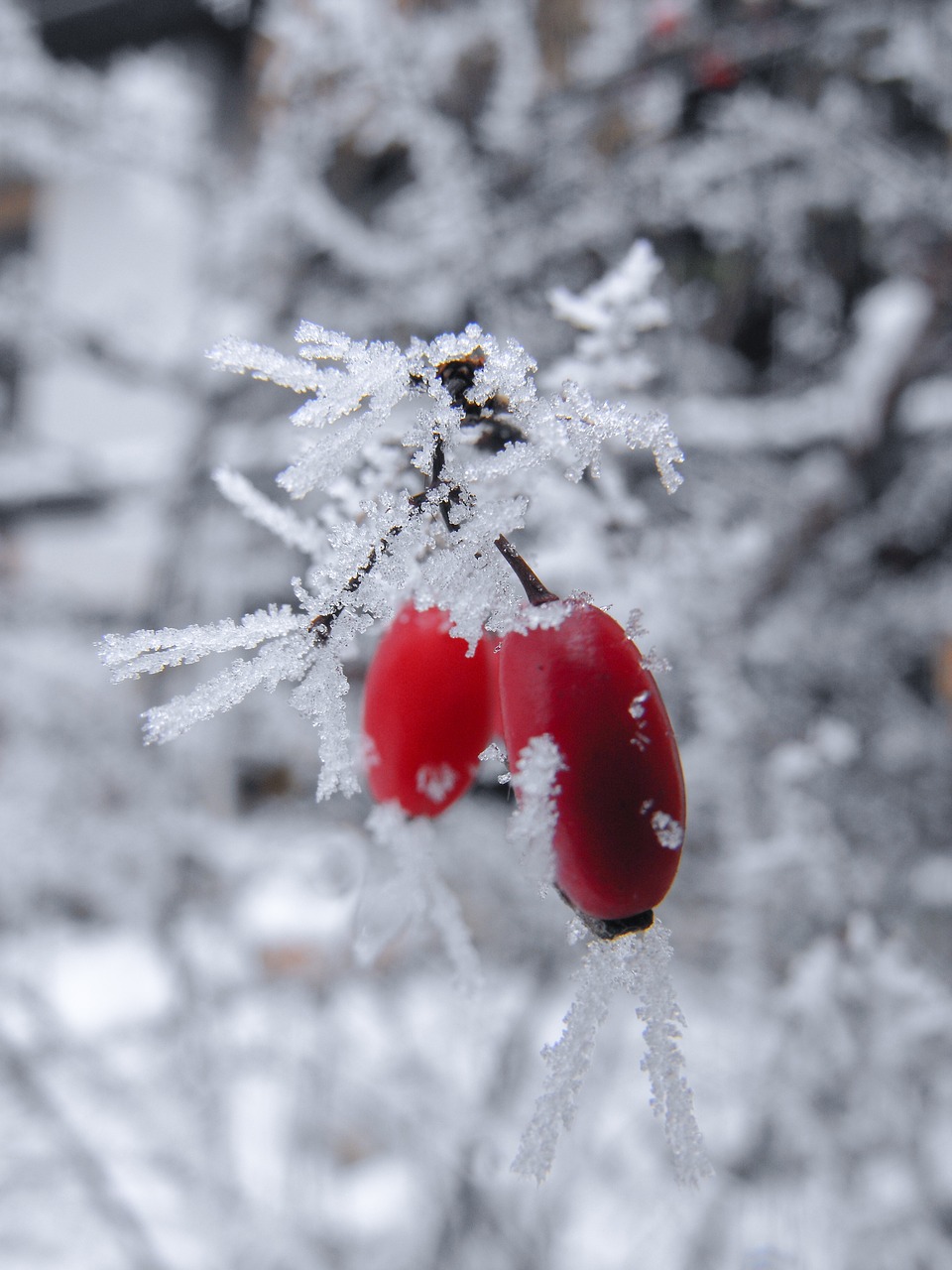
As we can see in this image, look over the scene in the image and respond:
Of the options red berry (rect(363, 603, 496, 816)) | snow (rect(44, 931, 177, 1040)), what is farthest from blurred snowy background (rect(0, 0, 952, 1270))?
snow (rect(44, 931, 177, 1040))

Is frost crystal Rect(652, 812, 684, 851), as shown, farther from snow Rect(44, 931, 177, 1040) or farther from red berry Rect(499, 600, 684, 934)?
snow Rect(44, 931, 177, 1040)

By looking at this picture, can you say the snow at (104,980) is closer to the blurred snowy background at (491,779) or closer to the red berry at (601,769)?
the blurred snowy background at (491,779)

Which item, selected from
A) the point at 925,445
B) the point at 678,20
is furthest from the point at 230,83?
the point at 925,445

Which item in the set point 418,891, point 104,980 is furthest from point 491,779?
point 104,980

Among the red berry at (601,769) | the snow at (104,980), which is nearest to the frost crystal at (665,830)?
the red berry at (601,769)

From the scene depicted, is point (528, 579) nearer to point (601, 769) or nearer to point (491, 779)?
point (601, 769)
